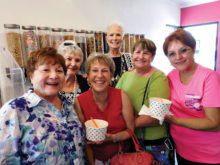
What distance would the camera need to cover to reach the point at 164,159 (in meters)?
1.26

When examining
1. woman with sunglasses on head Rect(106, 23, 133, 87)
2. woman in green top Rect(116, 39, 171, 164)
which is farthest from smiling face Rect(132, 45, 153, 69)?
woman with sunglasses on head Rect(106, 23, 133, 87)

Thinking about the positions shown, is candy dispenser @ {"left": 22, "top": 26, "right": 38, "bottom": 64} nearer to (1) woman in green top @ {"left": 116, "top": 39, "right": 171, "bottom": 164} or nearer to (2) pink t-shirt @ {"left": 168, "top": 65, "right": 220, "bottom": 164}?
(1) woman in green top @ {"left": 116, "top": 39, "right": 171, "bottom": 164}

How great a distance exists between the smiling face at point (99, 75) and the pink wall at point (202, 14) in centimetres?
478

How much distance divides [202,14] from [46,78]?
5292 mm

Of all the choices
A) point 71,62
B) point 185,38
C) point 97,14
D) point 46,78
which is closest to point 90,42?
point 97,14

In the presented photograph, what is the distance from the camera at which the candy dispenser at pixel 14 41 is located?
1.89 metres

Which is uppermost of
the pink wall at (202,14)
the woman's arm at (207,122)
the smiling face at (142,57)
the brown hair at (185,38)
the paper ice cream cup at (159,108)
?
the pink wall at (202,14)

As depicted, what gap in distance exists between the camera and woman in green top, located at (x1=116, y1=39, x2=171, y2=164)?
125 centimetres

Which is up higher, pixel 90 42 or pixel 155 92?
pixel 90 42

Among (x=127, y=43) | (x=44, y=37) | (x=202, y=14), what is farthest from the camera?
(x=202, y=14)

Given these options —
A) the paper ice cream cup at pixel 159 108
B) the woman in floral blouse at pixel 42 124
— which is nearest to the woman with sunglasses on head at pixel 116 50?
the paper ice cream cup at pixel 159 108

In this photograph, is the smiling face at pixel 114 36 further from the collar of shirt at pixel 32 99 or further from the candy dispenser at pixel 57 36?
the collar of shirt at pixel 32 99

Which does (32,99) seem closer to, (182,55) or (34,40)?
(182,55)

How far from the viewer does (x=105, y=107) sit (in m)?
1.21
